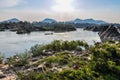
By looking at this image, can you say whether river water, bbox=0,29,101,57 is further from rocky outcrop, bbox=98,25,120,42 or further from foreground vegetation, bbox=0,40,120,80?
foreground vegetation, bbox=0,40,120,80

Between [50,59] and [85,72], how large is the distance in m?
4.62

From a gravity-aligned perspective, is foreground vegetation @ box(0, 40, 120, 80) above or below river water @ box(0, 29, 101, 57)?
above

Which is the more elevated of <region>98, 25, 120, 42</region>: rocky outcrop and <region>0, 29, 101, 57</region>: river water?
<region>98, 25, 120, 42</region>: rocky outcrop

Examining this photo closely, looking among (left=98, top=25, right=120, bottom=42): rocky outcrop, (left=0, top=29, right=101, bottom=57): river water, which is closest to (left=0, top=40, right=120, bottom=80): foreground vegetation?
(left=0, top=29, right=101, bottom=57): river water

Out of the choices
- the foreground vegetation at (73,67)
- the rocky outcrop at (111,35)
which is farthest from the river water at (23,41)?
the foreground vegetation at (73,67)

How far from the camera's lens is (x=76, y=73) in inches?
541

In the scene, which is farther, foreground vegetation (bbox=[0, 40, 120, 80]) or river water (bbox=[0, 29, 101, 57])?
river water (bbox=[0, 29, 101, 57])

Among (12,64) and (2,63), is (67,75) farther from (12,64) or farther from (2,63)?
(2,63)

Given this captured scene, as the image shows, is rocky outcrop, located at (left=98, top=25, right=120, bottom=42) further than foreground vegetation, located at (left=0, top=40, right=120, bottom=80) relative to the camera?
Yes

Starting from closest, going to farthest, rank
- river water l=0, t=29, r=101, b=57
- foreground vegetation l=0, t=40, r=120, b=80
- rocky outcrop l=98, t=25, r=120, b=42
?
foreground vegetation l=0, t=40, r=120, b=80 < river water l=0, t=29, r=101, b=57 < rocky outcrop l=98, t=25, r=120, b=42

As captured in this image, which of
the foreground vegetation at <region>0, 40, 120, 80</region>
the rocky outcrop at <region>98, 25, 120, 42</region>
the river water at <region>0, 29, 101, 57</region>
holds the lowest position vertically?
the river water at <region>0, 29, 101, 57</region>

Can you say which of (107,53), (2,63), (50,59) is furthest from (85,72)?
(2,63)

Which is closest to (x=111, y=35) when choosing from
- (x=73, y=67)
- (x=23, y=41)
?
(x=23, y=41)

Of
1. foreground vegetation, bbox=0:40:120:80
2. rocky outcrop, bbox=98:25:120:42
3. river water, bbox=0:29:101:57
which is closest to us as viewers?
foreground vegetation, bbox=0:40:120:80
